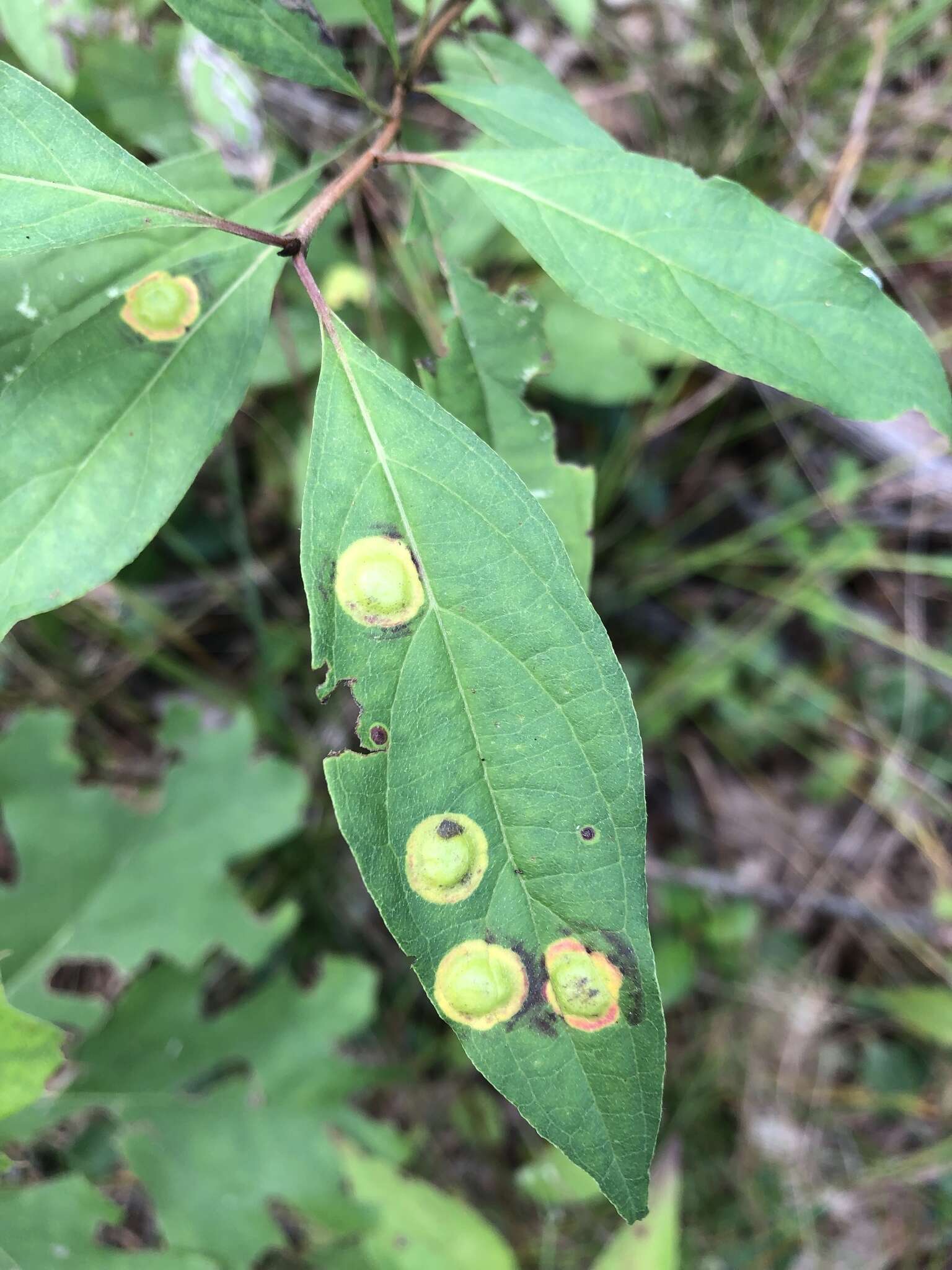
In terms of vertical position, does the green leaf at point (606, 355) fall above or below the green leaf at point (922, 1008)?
above

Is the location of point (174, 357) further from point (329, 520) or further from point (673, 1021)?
point (673, 1021)

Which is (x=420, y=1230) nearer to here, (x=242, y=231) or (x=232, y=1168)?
(x=232, y=1168)

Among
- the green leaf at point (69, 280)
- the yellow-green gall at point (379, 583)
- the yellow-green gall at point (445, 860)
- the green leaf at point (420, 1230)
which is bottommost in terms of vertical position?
the green leaf at point (420, 1230)

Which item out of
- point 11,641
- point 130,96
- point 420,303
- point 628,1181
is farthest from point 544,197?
point 11,641

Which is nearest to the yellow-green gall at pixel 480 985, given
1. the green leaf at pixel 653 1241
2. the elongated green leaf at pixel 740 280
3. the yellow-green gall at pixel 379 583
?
the yellow-green gall at pixel 379 583

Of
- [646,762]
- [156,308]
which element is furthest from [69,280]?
[646,762]

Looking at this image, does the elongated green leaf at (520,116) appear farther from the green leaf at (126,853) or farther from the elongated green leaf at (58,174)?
the green leaf at (126,853)
